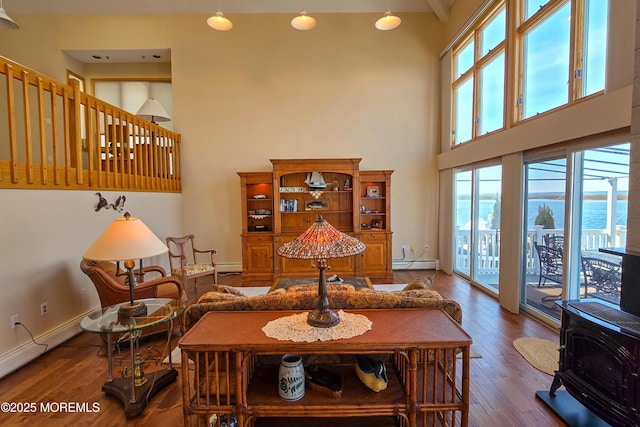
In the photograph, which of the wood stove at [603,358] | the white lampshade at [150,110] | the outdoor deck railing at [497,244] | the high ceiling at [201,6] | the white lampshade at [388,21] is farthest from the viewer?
the high ceiling at [201,6]

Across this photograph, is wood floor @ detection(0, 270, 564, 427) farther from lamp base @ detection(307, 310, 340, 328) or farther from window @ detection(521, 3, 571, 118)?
window @ detection(521, 3, 571, 118)

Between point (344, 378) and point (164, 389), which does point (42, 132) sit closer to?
point (164, 389)

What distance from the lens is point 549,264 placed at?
340 cm

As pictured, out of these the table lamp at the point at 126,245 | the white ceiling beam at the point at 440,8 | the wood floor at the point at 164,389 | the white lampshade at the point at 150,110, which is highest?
the white ceiling beam at the point at 440,8

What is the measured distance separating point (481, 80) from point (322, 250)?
4602 mm

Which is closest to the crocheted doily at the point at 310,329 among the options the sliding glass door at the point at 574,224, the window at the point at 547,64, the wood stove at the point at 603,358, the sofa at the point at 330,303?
the sofa at the point at 330,303

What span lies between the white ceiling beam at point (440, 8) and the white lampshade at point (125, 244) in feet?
19.8

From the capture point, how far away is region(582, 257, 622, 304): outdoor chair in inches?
103

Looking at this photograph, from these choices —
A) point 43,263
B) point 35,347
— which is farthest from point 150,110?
point 35,347

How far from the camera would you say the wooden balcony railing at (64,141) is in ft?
8.77

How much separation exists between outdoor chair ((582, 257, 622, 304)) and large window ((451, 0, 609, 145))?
1621 mm

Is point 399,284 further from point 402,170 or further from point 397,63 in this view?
point 397,63

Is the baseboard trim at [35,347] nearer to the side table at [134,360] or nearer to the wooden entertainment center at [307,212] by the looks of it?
the side table at [134,360]

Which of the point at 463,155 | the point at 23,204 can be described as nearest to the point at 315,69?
the point at 463,155
